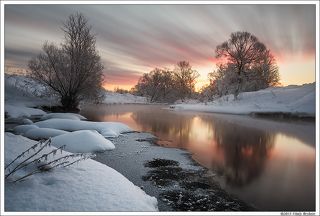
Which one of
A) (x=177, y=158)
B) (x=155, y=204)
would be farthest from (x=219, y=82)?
(x=155, y=204)

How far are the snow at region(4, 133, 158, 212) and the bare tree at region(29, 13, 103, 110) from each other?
60.7ft

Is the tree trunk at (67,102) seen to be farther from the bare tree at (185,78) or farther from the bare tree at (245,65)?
the bare tree at (185,78)

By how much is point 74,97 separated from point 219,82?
77.8 ft

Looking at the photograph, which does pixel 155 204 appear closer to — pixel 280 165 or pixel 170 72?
pixel 280 165

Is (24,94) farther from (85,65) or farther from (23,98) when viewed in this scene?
(85,65)

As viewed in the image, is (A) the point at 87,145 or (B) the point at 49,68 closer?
(A) the point at 87,145

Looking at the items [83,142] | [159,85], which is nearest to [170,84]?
[159,85]

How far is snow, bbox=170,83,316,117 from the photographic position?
9.02 m

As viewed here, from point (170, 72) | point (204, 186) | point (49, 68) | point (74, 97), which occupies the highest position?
point (170, 72)

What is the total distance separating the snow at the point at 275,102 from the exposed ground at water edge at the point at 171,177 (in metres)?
3.72

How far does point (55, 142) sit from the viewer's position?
9320 millimetres

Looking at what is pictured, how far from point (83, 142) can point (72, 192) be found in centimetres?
526

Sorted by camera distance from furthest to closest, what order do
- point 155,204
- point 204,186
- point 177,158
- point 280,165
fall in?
point 177,158, point 280,165, point 204,186, point 155,204

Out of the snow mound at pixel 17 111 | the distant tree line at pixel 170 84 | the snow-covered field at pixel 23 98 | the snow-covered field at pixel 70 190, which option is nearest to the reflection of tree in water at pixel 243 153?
the snow-covered field at pixel 70 190
